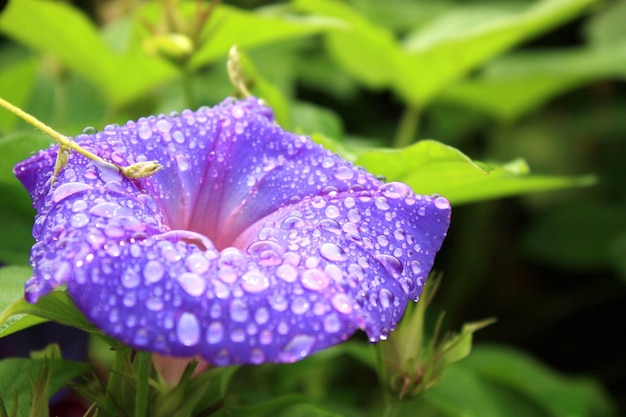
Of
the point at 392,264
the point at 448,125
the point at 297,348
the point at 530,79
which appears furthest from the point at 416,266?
the point at 448,125

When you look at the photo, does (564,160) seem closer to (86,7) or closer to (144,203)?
(86,7)

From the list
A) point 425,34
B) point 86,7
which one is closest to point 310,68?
point 425,34

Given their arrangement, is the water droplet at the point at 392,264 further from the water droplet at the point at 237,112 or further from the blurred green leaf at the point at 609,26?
the blurred green leaf at the point at 609,26

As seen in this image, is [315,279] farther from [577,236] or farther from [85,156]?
[577,236]

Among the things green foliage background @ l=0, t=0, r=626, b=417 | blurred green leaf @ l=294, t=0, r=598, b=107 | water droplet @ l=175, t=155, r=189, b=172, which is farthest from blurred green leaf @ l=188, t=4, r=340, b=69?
water droplet @ l=175, t=155, r=189, b=172

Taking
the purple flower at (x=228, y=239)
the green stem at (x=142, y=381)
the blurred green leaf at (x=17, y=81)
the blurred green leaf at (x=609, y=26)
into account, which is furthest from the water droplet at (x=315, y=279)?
the blurred green leaf at (x=609, y=26)

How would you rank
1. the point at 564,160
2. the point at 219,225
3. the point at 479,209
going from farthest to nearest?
the point at 564,160
the point at 479,209
the point at 219,225

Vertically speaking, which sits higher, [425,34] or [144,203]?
[144,203]

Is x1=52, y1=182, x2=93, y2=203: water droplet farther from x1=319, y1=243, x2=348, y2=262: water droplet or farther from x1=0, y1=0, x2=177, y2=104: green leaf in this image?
x1=0, y1=0, x2=177, y2=104: green leaf
